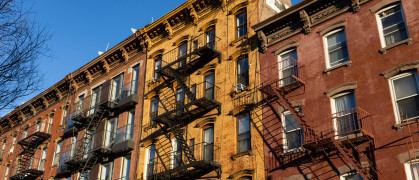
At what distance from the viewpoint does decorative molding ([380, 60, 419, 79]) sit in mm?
15821

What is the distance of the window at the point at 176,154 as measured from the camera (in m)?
23.5

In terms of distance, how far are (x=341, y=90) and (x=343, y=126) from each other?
1513mm

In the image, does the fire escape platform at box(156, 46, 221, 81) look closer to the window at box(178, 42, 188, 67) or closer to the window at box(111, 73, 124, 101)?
the window at box(178, 42, 188, 67)

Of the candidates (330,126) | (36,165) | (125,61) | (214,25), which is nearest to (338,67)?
(330,126)

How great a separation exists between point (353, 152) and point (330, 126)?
1.63 metres

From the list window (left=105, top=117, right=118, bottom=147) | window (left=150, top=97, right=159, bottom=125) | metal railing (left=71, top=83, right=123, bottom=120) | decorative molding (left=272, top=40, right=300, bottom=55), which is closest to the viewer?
decorative molding (left=272, top=40, right=300, bottom=55)

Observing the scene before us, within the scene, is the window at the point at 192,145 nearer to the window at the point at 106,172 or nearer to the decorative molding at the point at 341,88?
the window at the point at 106,172

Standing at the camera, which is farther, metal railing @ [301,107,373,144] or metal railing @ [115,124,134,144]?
metal railing @ [115,124,134,144]

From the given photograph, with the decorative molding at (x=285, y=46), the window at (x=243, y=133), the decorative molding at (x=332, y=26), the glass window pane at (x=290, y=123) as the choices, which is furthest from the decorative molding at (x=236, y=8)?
the glass window pane at (x=290, y=123)

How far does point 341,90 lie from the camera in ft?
57.9

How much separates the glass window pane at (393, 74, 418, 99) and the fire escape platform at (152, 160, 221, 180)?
9082mm

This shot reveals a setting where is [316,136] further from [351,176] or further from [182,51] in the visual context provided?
[182,51]

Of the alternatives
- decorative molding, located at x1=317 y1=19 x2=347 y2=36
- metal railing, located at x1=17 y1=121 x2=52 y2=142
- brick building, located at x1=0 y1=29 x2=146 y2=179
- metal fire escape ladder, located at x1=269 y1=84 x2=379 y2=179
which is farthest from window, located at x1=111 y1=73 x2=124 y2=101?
decorative molding, located at x1=317 y1=19 x2=347 y2=36

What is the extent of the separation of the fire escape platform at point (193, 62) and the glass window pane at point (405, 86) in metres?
10.5
